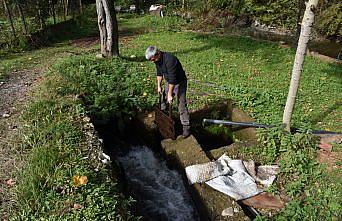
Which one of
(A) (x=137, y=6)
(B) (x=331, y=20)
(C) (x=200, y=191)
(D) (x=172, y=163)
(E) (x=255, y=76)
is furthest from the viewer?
(A) (x=137, y=6)

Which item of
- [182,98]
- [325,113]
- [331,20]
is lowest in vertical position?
[325,113]

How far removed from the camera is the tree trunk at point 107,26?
776cm

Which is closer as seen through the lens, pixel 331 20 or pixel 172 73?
pixel 172 73

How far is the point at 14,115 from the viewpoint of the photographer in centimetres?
478

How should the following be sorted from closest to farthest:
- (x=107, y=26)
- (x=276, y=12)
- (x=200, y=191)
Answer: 1. (x=200, y=191)
2. (x=107, y=26)
3. (x=276, y=12)

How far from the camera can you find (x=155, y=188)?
15.2ft

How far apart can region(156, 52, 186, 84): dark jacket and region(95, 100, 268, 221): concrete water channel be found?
3.42ft

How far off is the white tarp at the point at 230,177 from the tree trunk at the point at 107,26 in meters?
5.15

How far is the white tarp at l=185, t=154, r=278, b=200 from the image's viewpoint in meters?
3.97

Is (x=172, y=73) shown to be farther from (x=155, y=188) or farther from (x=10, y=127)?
(x=10, y=127)

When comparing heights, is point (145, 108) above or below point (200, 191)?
above

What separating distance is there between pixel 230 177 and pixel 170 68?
6.02 feet

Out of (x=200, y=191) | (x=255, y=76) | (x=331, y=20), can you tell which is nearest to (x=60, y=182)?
(x=200, y=191)

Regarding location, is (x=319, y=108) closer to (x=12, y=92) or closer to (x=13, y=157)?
(x=13, y=157)
